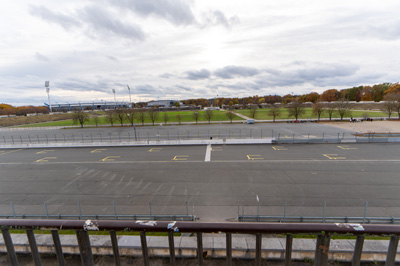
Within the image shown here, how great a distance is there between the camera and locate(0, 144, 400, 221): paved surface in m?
12.5

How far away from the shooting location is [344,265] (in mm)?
4645

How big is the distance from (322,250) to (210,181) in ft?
48.2

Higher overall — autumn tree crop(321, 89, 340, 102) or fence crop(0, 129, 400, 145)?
autumn tree crop(321, 89, 340, 102)

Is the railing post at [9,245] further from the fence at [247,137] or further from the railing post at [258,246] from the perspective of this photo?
the fence at [247,137]

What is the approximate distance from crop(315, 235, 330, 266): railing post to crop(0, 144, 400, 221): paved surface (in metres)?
9.79

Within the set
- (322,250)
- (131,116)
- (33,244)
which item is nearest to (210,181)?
(322,250)

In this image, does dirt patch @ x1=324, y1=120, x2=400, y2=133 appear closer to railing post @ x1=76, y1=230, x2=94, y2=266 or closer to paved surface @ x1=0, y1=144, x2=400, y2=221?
paved surface @ x1=0, y1=144, x2=400, y2=221

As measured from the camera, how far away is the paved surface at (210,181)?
12.5 metres

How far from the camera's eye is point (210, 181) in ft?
54.2

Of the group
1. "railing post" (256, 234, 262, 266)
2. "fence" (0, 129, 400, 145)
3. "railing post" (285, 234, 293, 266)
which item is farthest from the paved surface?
"railing post" (285, 234, 293, 266)

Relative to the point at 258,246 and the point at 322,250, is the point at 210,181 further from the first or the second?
the point at 322,250

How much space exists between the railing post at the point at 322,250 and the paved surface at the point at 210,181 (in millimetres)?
9790

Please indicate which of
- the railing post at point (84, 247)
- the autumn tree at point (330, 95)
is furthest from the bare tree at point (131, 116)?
the autumn tree at point (330, 95)

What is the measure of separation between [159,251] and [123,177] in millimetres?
14131
